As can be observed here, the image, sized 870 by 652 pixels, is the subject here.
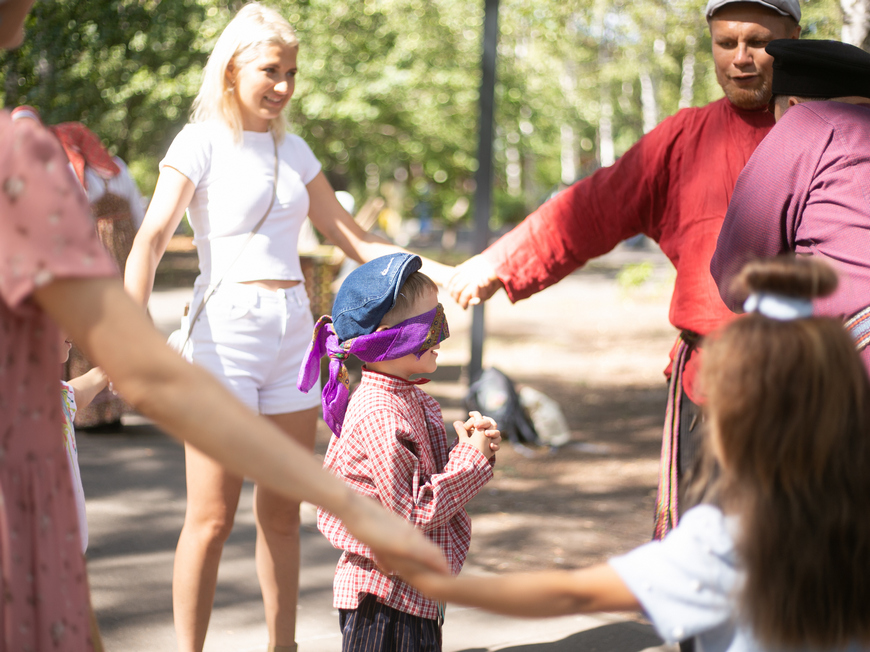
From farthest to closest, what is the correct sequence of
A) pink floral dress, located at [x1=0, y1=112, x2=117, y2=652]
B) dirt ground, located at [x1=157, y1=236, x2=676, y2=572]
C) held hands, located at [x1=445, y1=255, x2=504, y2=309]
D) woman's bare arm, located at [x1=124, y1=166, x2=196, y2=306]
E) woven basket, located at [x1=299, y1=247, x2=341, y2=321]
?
woven basket, located at [x1=299, y1=247, x2=341, y2=321]
dirt ground, located at [x1=157, y1=236, x2=676, y2=572]
held hands, located at [x1=445, y1=255, x2=504, y2=309]
woman's bare arm, located at [x1=124, y1=166, x2=196, y2=306]
pink floral dress, located at [x1=0, y1=112, x2=117, y2=652]

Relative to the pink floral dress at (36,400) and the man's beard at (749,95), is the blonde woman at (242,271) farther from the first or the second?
the man's beard at (749,95)

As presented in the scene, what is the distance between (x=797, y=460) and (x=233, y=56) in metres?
2.18

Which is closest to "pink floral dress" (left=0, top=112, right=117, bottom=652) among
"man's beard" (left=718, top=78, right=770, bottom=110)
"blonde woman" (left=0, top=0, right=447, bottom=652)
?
"blonde woman" (left=0, top=0, right=447, bottom=652)

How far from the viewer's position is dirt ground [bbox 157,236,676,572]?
16.0 feet

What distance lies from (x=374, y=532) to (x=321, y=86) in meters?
15.2

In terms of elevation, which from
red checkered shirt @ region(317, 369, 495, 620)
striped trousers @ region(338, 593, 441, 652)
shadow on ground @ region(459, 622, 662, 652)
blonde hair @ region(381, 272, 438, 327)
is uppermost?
blonde hair @ region(381, 272, 438, 327)

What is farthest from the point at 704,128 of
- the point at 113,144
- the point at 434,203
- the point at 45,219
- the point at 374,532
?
the point at 434,203

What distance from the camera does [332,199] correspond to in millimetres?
3225

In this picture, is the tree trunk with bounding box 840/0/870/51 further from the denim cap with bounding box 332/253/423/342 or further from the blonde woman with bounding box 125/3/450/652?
the denim cap with bounding box 332/253/423/342

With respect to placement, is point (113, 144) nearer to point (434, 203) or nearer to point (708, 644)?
point (708, 644)

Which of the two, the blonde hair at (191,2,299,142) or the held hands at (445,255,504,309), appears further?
the held hands at (445,255,504,309)

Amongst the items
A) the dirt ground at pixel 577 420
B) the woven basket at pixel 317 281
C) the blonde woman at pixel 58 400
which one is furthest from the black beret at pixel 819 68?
the woven basket at pixel 317 281

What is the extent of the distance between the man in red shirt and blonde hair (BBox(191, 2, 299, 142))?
99 centimetres

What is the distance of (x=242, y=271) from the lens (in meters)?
2.83
